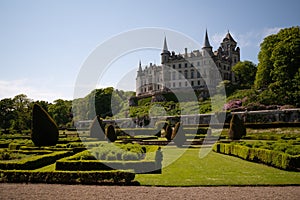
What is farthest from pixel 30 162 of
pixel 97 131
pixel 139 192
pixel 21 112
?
pixel 21 112

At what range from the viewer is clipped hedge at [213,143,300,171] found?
1142 centimetres

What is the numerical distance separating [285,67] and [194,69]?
35.6 meters

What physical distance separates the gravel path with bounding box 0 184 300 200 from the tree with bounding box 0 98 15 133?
158 feet

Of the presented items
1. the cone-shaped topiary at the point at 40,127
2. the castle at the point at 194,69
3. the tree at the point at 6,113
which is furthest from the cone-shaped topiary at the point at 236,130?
the tree at the point at 6,113

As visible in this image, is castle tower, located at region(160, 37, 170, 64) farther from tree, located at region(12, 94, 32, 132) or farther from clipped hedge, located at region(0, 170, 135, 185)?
clipped hedge, located at region(0, 170, 135, 185)

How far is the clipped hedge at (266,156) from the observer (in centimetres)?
1142

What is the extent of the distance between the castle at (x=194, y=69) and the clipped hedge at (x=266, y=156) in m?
46.9

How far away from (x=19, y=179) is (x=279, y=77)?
3672 centimetres

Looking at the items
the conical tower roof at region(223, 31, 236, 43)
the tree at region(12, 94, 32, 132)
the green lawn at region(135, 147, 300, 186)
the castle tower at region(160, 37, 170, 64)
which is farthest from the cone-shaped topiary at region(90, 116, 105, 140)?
the conical tower roof at region(223, 31, 236, 43)

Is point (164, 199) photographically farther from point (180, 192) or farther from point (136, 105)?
point (136, 105)

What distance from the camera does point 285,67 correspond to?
38.6 meters

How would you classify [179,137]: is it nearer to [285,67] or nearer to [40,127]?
[40,127]

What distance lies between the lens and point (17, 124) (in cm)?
4872

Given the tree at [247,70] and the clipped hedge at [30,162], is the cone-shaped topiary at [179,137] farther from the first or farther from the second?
the tree at [247,70]
